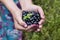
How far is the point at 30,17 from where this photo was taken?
1.32 m

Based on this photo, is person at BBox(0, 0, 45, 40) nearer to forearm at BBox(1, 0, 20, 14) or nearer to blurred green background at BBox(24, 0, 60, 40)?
forearm at BBox(1, 0, 20, 14)

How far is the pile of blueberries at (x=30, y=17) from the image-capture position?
1293mm

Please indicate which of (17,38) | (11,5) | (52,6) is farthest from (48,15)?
(11,5)

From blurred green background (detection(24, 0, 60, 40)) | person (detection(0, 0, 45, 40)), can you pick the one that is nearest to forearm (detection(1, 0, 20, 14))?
person (detection(0, 0, 45, 40))

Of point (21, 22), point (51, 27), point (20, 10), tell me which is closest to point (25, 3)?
point (20, 10)

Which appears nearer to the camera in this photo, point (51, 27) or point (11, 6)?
point (11, 6)

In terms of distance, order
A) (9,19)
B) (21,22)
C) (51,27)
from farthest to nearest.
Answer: (51,27)
(9,19)
(21,22)

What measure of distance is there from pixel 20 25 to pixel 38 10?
0.44ft

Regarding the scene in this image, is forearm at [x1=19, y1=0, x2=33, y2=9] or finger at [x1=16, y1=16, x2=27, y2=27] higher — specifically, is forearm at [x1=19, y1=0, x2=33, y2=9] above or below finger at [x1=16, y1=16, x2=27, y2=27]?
above

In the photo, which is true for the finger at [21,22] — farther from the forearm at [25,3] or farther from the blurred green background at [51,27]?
the blurred green background at [51,27]

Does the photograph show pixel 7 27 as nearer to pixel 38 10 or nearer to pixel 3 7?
pixel 3 7

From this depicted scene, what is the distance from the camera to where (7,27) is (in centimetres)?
157

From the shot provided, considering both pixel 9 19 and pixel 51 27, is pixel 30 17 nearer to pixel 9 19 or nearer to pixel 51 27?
pixel 9 19

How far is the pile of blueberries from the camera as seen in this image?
1.29m
